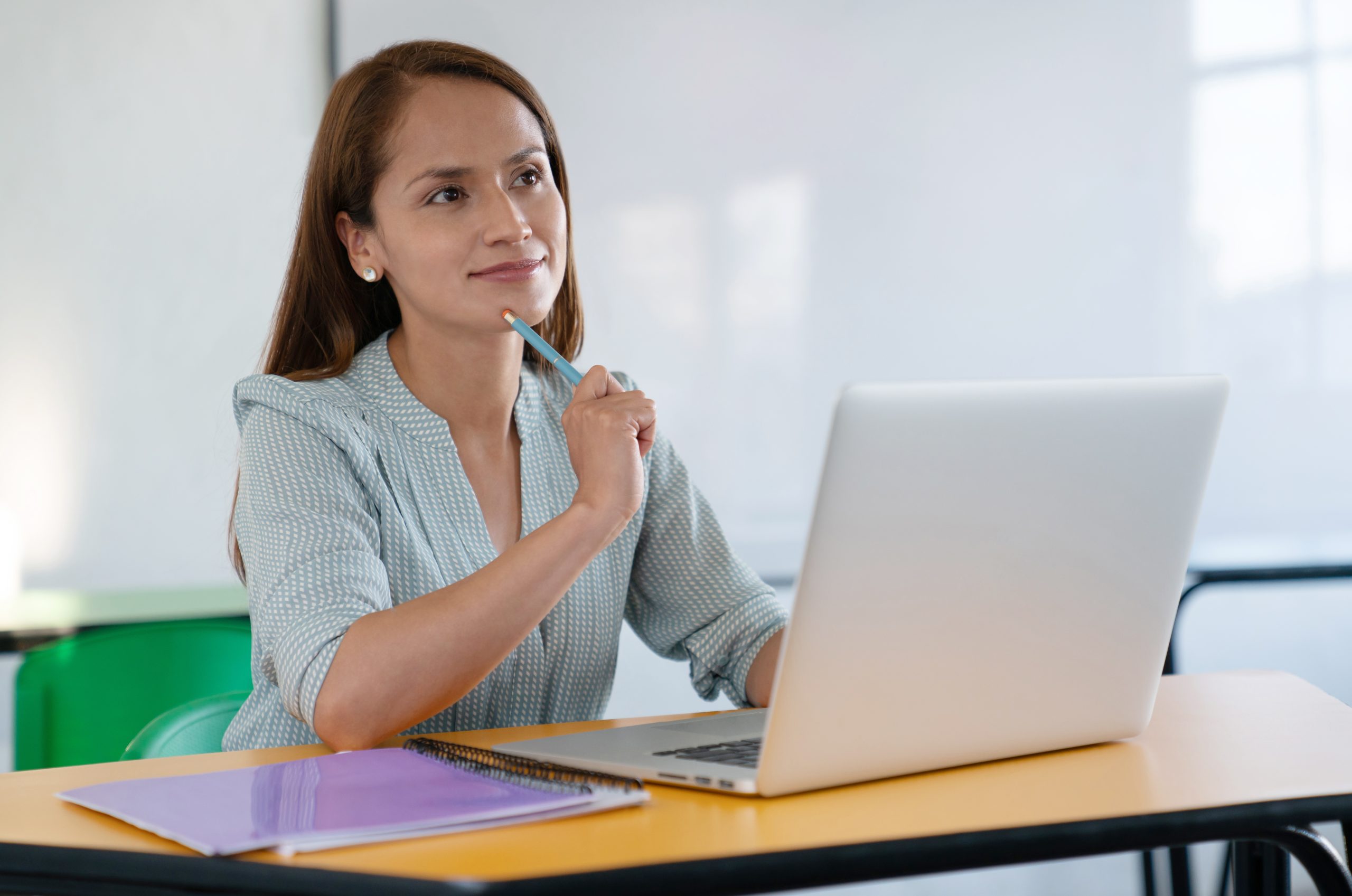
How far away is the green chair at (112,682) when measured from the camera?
128cm

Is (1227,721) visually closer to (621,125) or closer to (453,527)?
(453,527)

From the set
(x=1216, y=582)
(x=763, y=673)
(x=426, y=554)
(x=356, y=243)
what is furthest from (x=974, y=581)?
(x=1216, y=582)

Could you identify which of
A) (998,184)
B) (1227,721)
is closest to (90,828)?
(1227,721)

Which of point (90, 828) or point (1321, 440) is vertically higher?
point (1321, 440)

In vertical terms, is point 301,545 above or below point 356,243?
below

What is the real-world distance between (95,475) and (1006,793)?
6.47 ft

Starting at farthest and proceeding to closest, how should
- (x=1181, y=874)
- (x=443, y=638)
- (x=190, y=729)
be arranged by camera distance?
(x=1181, y=874) → (x=190, y=729) → (x=443, y=638)

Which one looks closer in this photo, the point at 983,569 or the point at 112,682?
the point at 983,569

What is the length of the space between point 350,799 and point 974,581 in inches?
14.3

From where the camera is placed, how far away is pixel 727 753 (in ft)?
2.46

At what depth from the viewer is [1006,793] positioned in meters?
0.68

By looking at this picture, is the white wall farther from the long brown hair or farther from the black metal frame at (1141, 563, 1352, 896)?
the black metal frame at (1141, 563, 1352, 896)

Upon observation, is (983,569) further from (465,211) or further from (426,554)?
(465,211)

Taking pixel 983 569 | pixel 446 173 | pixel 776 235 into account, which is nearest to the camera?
pixel 983 569
